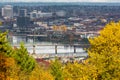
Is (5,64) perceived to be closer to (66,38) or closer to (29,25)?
(66,38)

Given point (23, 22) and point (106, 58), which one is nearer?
point (106, 58)

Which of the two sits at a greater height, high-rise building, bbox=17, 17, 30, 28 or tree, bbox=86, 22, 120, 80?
tree, bbox=86, 22, 120, 80

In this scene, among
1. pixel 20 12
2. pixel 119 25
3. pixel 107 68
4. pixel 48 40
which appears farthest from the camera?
pixel 20 12

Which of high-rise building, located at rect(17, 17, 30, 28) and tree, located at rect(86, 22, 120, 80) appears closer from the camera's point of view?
tree, located at rect(86, 22, 120, 80)

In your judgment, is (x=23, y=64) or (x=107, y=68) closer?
(x=107, y=68)

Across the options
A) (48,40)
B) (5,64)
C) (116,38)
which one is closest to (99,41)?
(116,38)

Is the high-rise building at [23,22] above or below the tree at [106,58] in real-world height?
below

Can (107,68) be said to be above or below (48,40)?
above

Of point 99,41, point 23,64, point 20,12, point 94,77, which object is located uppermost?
point 99,41

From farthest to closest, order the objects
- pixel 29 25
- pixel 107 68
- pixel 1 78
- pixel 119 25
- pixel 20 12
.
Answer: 1. pixel 20 12
2. pixel 29 25
3. pixel 119 25
4. pixel 107 68
5. pixel 1 78

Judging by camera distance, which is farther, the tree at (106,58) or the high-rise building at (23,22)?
the high-rise building at (23,22)

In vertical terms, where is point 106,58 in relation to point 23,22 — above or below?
above
